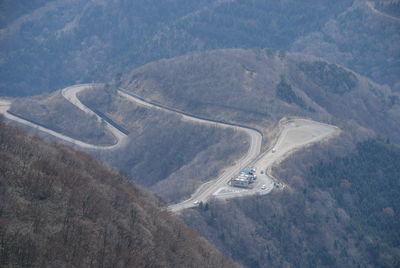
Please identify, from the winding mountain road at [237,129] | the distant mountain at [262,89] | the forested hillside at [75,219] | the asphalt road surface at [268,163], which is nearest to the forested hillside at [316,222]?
the asphalt road surface at [268,163]

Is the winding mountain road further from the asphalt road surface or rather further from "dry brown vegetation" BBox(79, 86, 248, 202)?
"dry brown vegetation" BBox(79, 86, 248, 202)

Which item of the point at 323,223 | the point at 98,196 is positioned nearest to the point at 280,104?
the point at 323,223

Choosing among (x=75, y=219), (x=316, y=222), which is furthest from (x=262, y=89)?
(x=75, y=219)

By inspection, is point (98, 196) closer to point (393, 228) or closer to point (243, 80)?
point (393, 228)

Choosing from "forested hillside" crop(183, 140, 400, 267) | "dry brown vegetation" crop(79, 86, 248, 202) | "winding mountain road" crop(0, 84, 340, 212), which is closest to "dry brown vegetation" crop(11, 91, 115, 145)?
"winding mountain road" crop(0, 84, 340, 212)

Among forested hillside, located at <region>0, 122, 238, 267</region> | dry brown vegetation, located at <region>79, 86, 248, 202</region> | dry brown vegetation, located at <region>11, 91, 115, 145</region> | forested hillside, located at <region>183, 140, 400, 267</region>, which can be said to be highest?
forested hillside, located at <region>0, 122, 238, 267</region>

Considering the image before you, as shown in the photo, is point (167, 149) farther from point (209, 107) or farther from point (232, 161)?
point (232, 161)

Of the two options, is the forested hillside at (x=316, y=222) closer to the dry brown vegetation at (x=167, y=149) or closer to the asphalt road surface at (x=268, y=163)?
the asphalt road surface at (x=268, y=163)
